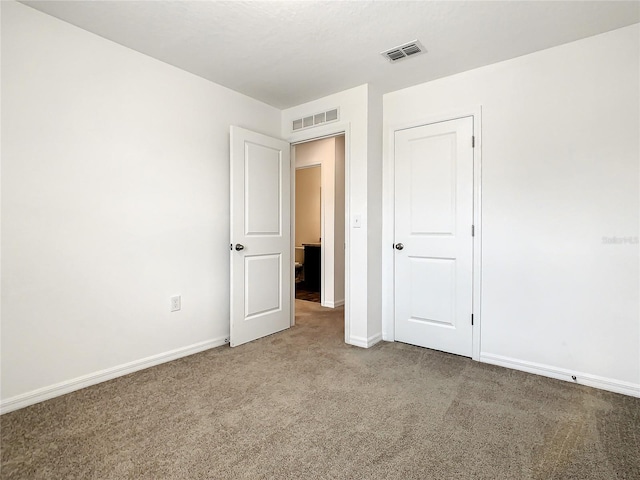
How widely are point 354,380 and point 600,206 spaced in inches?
79.5

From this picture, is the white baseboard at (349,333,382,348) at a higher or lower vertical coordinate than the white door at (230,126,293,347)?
lower

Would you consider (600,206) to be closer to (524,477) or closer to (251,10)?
(524,477)

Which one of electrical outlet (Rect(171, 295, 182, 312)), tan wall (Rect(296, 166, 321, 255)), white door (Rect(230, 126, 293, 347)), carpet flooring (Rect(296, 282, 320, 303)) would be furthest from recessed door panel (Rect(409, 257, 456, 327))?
tan wall (Rect(296, 166, 321, 255))

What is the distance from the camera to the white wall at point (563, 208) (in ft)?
7.18

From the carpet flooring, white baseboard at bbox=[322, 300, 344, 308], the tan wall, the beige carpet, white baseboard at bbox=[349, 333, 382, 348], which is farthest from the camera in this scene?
the tan wall

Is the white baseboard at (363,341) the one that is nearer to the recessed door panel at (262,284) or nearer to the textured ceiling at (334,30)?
the recessed door panel at (262,284)

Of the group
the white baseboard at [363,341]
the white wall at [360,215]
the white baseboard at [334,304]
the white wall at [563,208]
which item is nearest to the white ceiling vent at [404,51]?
the white wall at [360,215]

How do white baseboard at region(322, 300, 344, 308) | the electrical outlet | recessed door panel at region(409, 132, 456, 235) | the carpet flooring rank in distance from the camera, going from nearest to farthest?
the electrical outlet → recessed door panel at region(409, 132, 456, 235) → white baseboard at region(322, 300, 344, 308) → the carpet flooring

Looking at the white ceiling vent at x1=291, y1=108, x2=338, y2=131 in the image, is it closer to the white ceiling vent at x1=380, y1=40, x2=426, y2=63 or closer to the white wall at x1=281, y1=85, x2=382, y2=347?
the white wall at x1=281, y1=85, x2=382, y2=347

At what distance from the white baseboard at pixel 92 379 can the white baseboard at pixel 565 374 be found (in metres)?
2.40

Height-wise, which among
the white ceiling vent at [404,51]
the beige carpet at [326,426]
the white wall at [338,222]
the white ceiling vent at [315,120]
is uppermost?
the white ceiling vent at [404,51]

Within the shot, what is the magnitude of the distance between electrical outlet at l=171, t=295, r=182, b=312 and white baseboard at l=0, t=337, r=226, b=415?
1.10 feet

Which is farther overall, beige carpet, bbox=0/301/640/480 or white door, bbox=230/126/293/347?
white door, bbox=230/126/293/347

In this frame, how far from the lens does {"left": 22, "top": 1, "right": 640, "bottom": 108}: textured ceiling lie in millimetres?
2000
